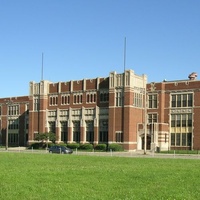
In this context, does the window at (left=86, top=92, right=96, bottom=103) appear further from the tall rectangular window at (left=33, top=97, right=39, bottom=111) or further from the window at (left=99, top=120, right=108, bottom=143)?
the tall rectangular window at (left=33, top=97, right=39, bottom=111)

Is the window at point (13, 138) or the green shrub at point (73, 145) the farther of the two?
the window at point (13, 138)

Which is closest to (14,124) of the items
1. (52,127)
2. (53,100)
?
(52,127)

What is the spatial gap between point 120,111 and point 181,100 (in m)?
10.7

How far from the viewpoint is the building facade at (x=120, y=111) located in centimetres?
6975

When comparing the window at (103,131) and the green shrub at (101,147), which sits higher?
the window at (103,131)

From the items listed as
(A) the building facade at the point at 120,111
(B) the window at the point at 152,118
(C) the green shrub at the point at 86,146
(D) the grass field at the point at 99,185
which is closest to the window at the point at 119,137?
(A) the building facade at the point at 120,111

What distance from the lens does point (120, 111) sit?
234 ft

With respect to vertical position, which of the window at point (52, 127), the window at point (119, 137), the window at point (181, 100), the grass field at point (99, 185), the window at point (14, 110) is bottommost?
the window at point (119, 137)

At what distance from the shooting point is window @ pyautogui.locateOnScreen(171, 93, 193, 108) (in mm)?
69812

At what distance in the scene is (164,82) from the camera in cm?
7325

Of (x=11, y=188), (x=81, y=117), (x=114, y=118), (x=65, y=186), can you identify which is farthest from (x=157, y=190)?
(x=81, y=117)

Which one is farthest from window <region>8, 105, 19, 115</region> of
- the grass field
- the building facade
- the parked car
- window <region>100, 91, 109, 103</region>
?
the grass field

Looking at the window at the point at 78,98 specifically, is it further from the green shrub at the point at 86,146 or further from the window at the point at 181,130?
the window at the point at 181,130

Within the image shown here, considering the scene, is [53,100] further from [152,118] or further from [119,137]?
[152,118]
